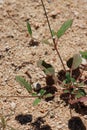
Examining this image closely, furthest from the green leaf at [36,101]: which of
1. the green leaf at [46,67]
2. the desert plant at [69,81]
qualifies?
the green leaf at [46,67]

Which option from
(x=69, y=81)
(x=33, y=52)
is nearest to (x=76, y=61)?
(x=69, y=81)

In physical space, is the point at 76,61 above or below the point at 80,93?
above

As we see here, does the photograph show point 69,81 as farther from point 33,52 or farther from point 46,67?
point 33,52

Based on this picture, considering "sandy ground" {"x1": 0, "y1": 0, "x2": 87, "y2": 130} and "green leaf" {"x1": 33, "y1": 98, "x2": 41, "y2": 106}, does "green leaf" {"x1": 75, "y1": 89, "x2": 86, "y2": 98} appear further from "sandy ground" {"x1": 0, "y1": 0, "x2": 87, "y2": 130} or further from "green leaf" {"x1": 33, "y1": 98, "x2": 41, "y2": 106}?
"green leaf" {"x1": 33, "y1": 98, "x2": 41, "y2": 106}

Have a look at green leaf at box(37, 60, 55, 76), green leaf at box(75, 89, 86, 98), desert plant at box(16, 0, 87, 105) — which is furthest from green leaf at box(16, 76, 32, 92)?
green leaf at box(75, 89, 86, 98)

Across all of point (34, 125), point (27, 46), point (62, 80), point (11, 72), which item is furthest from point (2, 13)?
point (34, 125)
